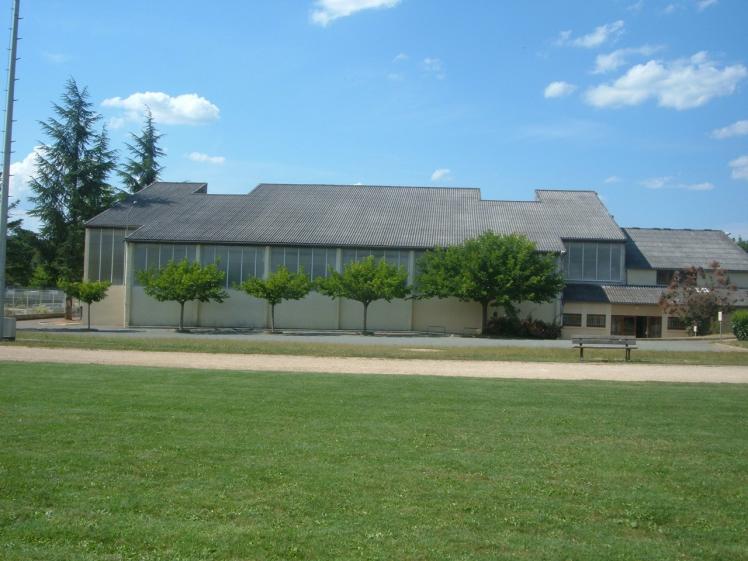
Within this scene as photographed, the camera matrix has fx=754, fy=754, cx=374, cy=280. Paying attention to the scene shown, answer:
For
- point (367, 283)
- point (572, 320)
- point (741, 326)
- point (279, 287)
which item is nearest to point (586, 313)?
point (572, 320)

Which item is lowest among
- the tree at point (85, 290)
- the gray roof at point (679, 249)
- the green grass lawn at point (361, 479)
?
the green grass lawn at point (361, 479)

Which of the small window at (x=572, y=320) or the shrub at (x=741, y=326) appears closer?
the shrub at (x=741, y=326)

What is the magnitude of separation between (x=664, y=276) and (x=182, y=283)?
3854 centimetres

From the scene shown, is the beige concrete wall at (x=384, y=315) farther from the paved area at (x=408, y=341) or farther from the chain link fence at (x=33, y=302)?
the chain link fence at (x=33, y=302)

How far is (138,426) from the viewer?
10117mm

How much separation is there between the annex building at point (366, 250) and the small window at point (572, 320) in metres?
0.11

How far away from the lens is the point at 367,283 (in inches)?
2057

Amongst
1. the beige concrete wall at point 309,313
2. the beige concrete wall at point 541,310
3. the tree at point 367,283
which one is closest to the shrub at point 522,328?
the beige concrete wall at point 541,310

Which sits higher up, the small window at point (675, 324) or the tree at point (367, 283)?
the tree at point (367, 283)

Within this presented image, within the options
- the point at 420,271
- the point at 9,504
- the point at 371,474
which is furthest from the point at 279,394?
the point at 420,271

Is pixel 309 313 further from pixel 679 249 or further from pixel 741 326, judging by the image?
pixel 679 249

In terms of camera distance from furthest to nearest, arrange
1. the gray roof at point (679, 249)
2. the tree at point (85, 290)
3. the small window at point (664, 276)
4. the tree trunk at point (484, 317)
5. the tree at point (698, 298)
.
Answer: the gray roof at point (679, 249) < the small window at point (664, 276) < the tree trunk at point (484, 317) < the tree at point (698, 298) < the tree at point (85, 290)

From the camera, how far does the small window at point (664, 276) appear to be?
6181cm

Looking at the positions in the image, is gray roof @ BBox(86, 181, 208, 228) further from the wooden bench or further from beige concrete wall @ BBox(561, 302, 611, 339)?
the wooden bench
